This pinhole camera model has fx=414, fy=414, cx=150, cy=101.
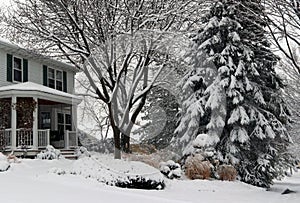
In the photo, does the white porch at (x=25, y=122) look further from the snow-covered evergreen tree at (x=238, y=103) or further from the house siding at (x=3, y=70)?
the snow-covered evergreen tree at (x=238, y=103)

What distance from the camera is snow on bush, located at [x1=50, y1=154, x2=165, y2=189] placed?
11031mm

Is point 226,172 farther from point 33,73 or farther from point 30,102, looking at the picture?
point 33,73

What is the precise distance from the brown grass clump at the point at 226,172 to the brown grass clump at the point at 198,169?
48 centimetres

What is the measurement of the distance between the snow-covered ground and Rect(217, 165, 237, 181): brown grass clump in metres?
0.34

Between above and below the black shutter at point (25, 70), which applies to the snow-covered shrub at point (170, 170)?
below

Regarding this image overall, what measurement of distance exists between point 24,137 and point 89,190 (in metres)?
8.47

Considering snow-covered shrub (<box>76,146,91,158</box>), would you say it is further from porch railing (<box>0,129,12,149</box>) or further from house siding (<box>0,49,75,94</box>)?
house siding (<box>0,49,75,94</box>)

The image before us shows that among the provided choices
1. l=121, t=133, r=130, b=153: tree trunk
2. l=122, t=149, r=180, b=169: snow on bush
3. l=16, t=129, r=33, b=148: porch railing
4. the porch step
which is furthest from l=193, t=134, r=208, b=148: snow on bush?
l=16, t=129, r=33, b=148: porch railing

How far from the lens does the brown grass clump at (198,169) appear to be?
12953 millimetres

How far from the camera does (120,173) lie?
11789 millimetres

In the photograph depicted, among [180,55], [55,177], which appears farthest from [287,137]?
[55,177]

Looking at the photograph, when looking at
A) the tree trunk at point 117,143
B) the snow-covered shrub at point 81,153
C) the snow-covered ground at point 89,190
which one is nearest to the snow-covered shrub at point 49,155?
the snow-covered ground at point 89,190

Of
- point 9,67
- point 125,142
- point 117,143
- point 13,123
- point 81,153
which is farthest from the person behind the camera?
point 81,153

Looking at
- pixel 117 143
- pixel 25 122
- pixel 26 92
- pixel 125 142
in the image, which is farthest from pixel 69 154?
pixel 117 143
